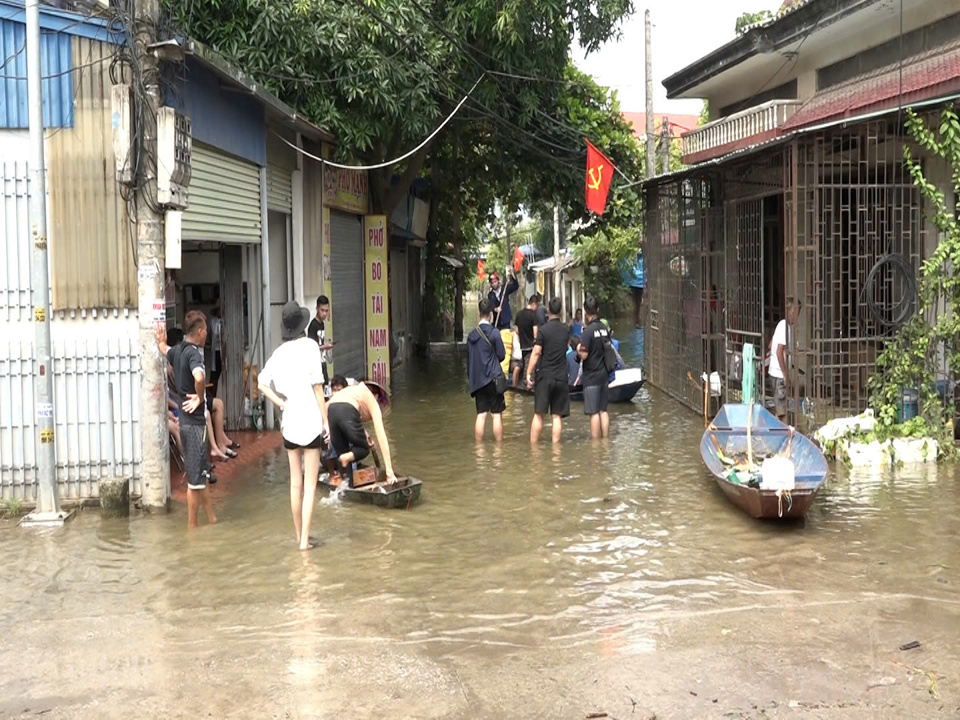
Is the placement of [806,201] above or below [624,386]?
above

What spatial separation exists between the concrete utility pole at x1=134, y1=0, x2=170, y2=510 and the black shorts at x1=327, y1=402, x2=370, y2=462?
5.03 feet

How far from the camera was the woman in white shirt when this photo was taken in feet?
25.8

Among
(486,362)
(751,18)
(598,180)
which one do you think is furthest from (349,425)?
(751,18)

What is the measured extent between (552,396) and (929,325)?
439 cm

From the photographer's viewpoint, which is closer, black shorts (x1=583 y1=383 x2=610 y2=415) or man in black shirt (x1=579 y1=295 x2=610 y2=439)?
man in black shirt (x1=579 y1=295 x2=610 y2=439)

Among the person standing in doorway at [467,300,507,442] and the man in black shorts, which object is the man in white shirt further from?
the person standing in doorway at [467,300,507,442]

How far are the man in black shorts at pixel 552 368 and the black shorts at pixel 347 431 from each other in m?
3.41

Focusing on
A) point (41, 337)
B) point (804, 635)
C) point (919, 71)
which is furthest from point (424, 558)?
point (919, 71)

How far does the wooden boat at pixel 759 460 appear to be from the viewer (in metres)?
8.27

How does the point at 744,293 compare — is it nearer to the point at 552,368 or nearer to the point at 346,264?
the point at 552,368

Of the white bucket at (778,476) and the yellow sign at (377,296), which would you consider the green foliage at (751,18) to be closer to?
the yellow sign at (377,296)

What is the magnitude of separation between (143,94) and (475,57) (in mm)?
8985

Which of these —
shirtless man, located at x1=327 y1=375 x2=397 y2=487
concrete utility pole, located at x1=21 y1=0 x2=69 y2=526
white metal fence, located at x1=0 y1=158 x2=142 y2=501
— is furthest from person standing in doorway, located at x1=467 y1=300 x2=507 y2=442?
concrete utility pole, located at x1=21 y1=0 x2=69 y2=526

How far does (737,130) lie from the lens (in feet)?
59.9
